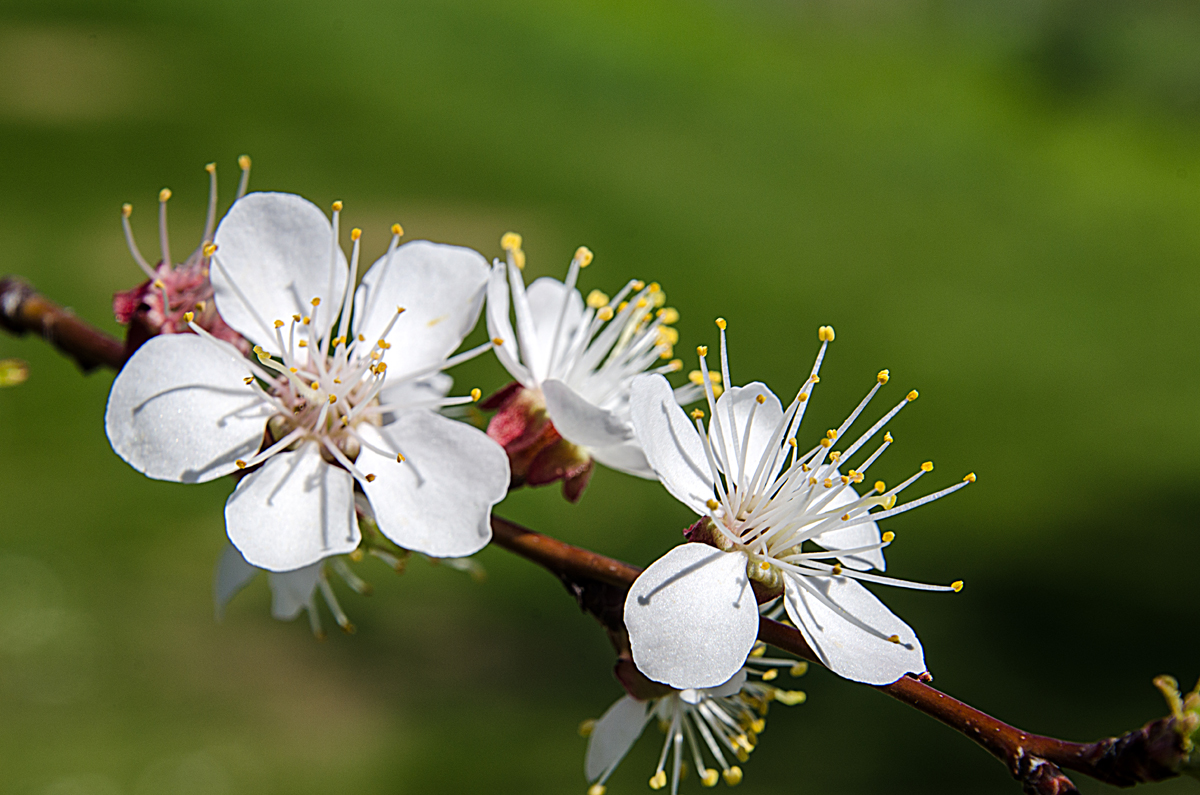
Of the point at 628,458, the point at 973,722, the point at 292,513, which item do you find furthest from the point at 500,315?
the point at 973,722

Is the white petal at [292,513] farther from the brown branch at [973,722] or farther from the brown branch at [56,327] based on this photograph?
the brown branch at [56,327]

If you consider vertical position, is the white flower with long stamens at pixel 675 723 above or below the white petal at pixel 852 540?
below

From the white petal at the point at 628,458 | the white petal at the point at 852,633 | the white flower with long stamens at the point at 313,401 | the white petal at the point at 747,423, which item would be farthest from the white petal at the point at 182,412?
the white petal at the point at 852,633

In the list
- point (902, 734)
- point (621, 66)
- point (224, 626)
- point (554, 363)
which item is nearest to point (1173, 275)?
point (621, 66)

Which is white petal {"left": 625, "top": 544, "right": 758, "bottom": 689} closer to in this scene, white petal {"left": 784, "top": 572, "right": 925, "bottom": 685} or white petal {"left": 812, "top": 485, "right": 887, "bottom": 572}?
white petal {"left": 784, "top": 572, "right": 925, "bottom": 685}

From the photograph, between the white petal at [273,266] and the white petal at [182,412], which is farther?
the white petal at [273,266]

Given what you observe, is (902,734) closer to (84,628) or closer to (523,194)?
(84,628)
